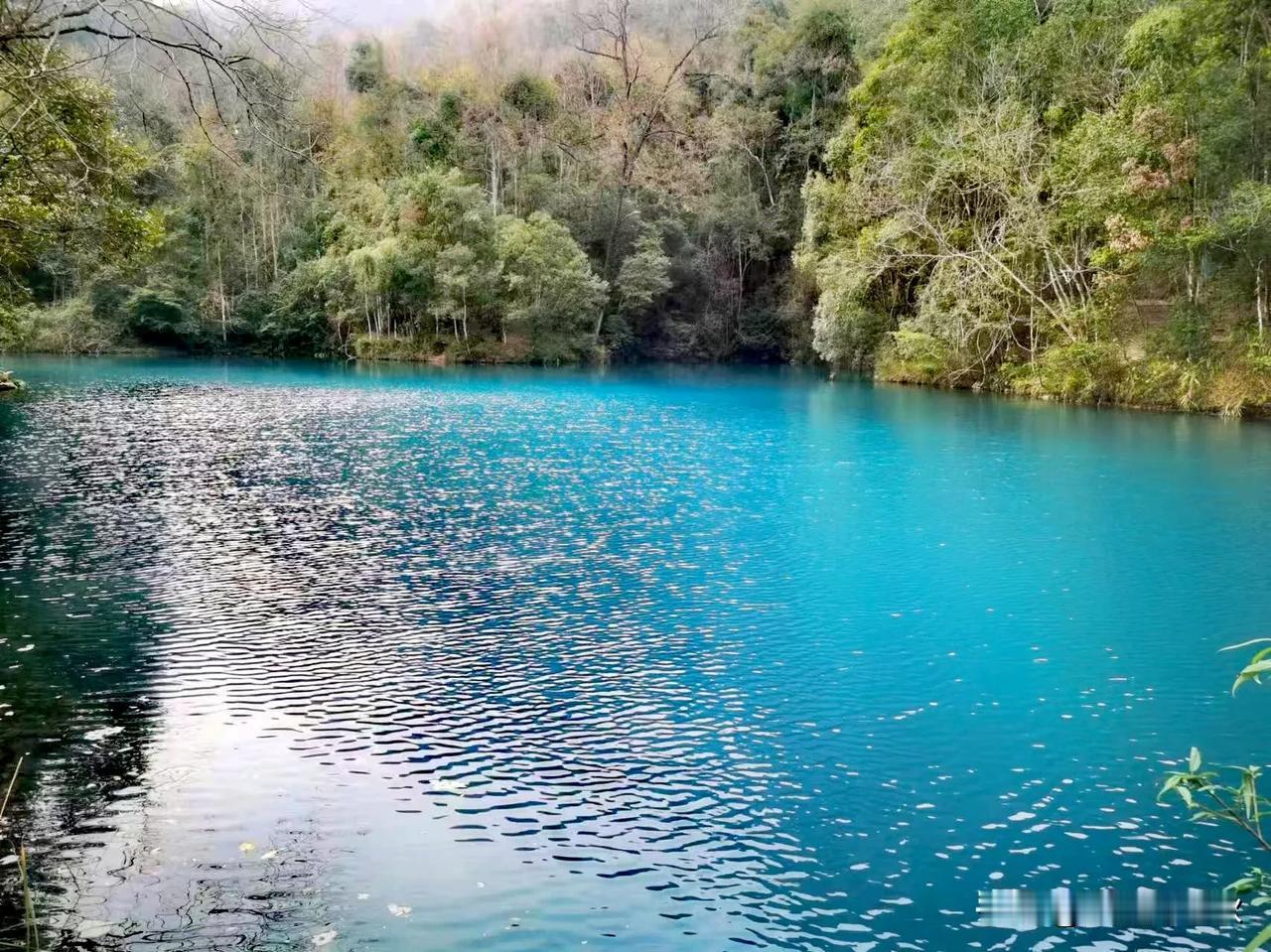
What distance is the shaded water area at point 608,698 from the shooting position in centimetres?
540

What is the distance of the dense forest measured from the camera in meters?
27.3

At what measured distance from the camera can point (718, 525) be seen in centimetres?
1506

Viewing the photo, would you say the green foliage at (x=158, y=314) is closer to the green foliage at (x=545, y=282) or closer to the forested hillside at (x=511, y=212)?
the forested hillside at (x=511, y=212)

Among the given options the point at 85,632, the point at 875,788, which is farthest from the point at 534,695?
the point at 85,632

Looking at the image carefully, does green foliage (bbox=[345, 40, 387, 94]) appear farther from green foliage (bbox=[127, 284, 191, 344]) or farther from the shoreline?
the shoreline

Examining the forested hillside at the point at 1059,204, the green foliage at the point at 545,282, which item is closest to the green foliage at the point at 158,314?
the green foliage at the point at 545,282

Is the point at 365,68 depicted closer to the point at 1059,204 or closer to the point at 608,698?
the point at 1059,204

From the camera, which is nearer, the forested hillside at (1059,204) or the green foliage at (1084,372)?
the forested hillside at (1059,204)

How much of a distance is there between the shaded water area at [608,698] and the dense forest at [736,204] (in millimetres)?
5504

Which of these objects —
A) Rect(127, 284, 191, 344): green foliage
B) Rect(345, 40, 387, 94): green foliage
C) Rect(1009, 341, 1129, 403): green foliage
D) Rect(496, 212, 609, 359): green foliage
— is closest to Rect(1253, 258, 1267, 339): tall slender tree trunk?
Rect(1009, 341, 1129, 403): green foliage

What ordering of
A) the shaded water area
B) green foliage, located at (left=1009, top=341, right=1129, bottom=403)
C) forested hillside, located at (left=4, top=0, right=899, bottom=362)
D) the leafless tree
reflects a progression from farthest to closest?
the leafless tree → forested hillside, located at (left=4, top=0, right=899, bottom=362) → green foliage, located at (left=1009, top=341, right=1129, bottom=403) → the shaded water area

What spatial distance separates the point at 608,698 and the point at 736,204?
48.3 metres

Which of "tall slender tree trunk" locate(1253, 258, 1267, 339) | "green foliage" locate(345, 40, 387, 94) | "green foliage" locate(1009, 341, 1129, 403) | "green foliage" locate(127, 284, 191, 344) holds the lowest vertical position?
"green foliage" locate(1009, 341, 1129, 403)

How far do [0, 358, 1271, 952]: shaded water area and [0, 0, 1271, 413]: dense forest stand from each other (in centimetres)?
550
